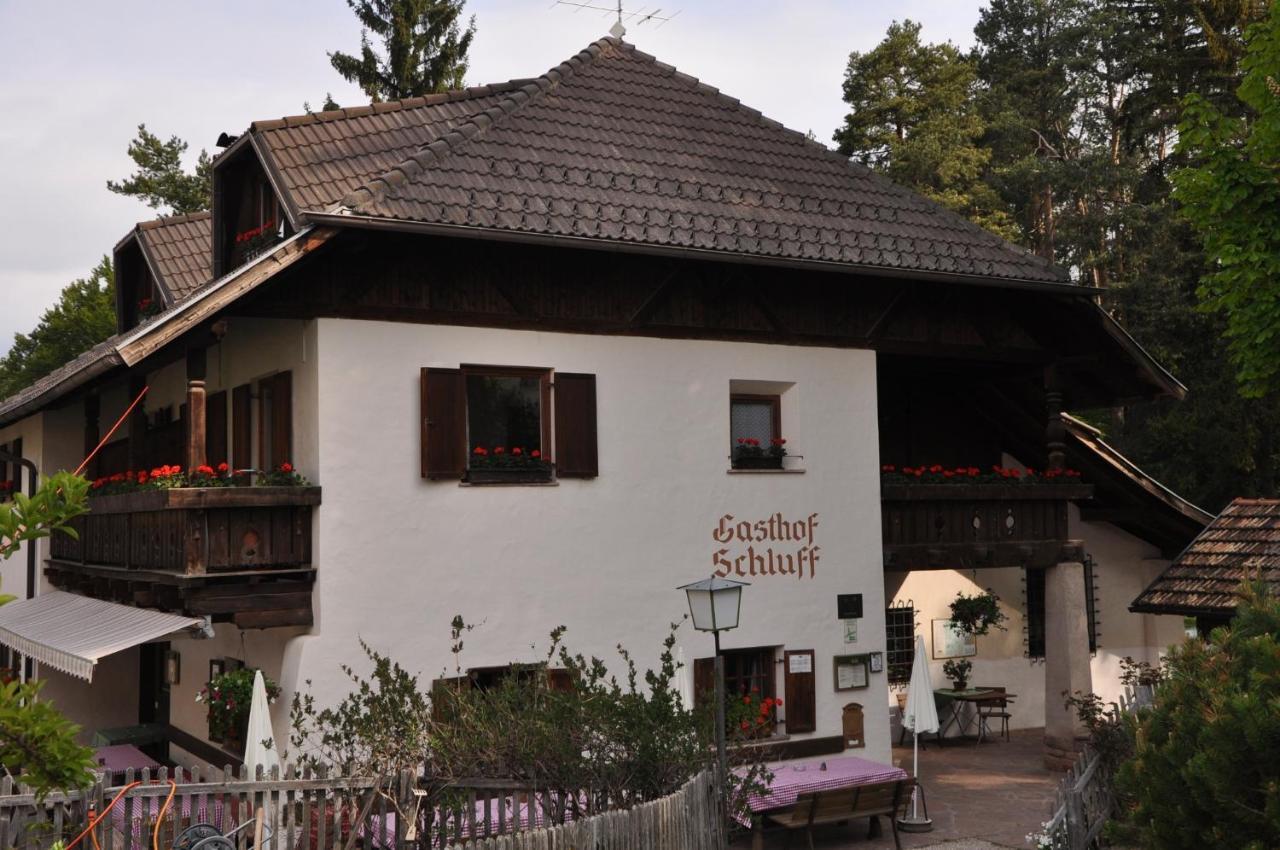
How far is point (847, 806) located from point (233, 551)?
236 inches

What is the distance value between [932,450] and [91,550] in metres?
11.0

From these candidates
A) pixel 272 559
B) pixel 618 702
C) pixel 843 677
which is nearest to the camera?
pixel 618 702

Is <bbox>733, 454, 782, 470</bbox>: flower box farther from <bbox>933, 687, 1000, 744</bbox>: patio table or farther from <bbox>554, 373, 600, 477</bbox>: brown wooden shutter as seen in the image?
<bbox>933, 687, 1000, 744</bbox>: patio table

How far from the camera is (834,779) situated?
1298 centimetres

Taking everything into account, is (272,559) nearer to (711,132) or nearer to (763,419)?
(763,419)

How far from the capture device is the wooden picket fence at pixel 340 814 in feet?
28.5

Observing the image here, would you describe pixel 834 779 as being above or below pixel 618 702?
below

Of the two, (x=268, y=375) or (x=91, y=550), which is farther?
(x=91, y=550)

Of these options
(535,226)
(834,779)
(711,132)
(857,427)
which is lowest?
(834,779)

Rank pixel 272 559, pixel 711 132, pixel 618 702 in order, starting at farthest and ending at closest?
pixel 711 132, pixel 272 559, pixel 618 702

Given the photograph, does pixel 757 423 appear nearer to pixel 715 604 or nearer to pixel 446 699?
pixel 715 604

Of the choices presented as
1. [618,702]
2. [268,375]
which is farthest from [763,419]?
[618,702]

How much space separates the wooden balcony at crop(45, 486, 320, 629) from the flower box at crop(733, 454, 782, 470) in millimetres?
4694

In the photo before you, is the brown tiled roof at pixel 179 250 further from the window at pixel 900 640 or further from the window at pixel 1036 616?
the window at pixel 1036 616
